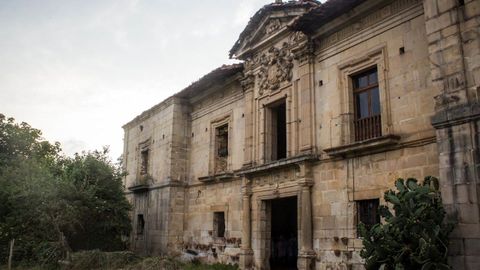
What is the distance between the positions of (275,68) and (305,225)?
5125mm

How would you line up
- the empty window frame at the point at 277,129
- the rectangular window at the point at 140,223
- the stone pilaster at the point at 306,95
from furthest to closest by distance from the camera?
the rectangular window at the point at 140,223 < the empty window frame at the point at 277,129 < the stone pilaster at the point at 306,95

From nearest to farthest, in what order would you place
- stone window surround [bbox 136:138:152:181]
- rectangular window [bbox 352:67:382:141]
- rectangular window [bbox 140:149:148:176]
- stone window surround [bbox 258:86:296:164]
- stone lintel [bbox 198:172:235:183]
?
rectangular window [bbox 352:67:382:141] → stone window surround [bbox 258:86:296:164] → stone lintel [bbox 198:172:235:183] → stone window surround [bbox 136:138:152:181] → rectangular window [bbox 140:149:148:176]

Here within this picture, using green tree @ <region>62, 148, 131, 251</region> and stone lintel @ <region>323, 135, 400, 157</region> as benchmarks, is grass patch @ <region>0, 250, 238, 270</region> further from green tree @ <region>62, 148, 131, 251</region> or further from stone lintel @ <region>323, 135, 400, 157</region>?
stone lintel @ <region>323, 135, 400, 157</region>

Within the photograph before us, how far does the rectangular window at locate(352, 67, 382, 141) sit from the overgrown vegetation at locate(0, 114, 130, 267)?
1056cm

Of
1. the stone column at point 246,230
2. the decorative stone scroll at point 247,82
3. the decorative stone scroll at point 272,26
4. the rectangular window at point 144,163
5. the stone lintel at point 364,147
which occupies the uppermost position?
the decorative stone scroll at point 272,26

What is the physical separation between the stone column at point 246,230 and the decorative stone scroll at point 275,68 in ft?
10.7

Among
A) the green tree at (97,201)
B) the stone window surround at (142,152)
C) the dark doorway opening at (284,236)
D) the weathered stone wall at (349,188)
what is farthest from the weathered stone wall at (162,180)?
the weathered stone wall at (349,188)

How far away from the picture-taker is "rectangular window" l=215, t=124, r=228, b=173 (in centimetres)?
1694

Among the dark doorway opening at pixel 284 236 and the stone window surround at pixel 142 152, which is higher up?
the stone window surround at pixel 142 152

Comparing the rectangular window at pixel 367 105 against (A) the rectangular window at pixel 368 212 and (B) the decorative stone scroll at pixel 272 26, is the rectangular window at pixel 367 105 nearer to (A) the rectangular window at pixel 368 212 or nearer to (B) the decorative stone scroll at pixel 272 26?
(A) the rectangular window at pixel 368 212

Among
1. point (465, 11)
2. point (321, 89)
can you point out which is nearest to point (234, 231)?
point (321, 89)

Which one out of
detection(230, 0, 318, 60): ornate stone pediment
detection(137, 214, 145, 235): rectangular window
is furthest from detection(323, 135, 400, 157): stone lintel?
detection(137, 214, 145, 235): rectangular window

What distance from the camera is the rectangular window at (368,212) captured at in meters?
10.5

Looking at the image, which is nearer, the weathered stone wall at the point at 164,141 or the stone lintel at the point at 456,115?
the stone lintel at the point at 456,115
